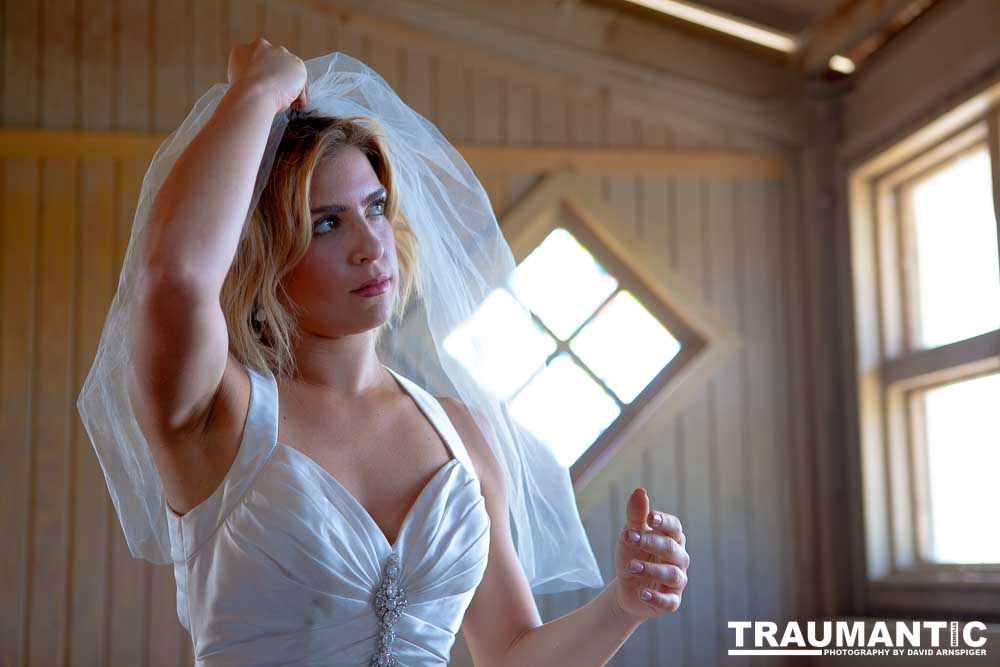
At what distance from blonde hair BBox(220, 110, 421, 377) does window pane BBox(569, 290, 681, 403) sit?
2647 mm

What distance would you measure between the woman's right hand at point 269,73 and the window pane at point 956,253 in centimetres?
239

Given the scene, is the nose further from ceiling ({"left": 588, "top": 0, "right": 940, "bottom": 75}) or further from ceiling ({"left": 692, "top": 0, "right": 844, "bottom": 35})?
ceiling ({"left": 692, "top": 0, "right": 844, "bottom": 35})

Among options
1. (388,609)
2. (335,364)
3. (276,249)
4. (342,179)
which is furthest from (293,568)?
(342,179)

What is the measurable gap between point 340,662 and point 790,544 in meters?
2.97

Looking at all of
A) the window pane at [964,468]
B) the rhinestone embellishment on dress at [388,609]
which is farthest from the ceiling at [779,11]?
the rhinestone embellishment on dress at [388,609]

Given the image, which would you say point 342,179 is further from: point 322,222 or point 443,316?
point 443,316

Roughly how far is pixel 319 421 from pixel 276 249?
0.25 m

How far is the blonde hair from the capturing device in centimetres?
159

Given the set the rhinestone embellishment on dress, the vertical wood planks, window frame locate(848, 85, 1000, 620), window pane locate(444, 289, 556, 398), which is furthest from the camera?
the vertical wood planks

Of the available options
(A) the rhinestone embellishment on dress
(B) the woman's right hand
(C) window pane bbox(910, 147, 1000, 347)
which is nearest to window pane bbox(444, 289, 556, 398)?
(A) the rhinestone embellishment on dress

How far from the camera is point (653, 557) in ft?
4.84

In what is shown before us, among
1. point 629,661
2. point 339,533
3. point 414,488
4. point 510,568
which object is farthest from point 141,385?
point 629,661

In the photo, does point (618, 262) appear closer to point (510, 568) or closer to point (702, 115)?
point (702, 115)

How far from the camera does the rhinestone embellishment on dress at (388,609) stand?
1512mm
